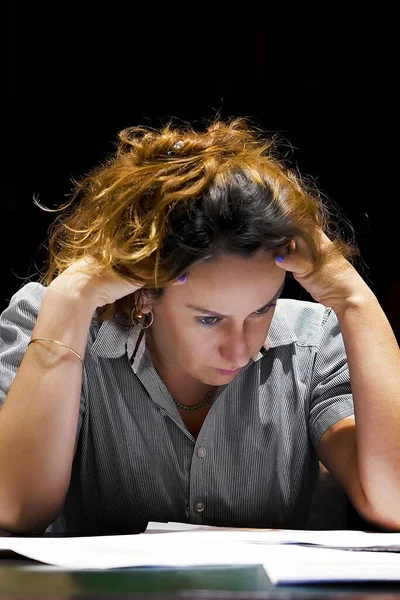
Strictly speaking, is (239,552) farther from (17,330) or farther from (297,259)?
(17,330)

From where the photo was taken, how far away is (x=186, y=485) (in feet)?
5.22

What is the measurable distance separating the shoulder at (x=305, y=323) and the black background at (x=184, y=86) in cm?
76

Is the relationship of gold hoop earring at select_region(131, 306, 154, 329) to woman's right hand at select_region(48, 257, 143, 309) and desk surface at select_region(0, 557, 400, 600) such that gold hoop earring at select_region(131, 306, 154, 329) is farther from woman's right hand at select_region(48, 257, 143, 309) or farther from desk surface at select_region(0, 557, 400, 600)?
desk surface at select_region(0, 557, 400, 600)

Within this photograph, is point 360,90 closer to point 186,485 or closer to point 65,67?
point 65,67

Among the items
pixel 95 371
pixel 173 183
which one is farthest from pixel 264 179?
pixel 95 371

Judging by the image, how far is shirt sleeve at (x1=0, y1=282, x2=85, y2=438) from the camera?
1.55 m

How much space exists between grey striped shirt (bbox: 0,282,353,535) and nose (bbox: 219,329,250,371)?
0.18m

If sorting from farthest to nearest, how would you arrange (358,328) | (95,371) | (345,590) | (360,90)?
(360,90)
(95,371)
(358,328)
(345,590)

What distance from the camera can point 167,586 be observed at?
0.88 m

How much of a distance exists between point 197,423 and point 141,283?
0.33 meters

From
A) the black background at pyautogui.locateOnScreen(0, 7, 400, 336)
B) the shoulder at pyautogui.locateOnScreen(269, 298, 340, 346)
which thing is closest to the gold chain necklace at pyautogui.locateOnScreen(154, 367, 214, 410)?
the shoulder at pyautogui.locateOnScreen(269, 298, 340, 346)

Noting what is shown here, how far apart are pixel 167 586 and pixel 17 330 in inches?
31.3

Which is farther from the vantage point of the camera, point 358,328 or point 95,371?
point 95,371

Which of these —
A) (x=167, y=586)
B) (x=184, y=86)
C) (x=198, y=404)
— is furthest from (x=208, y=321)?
(x=184, y=86)
